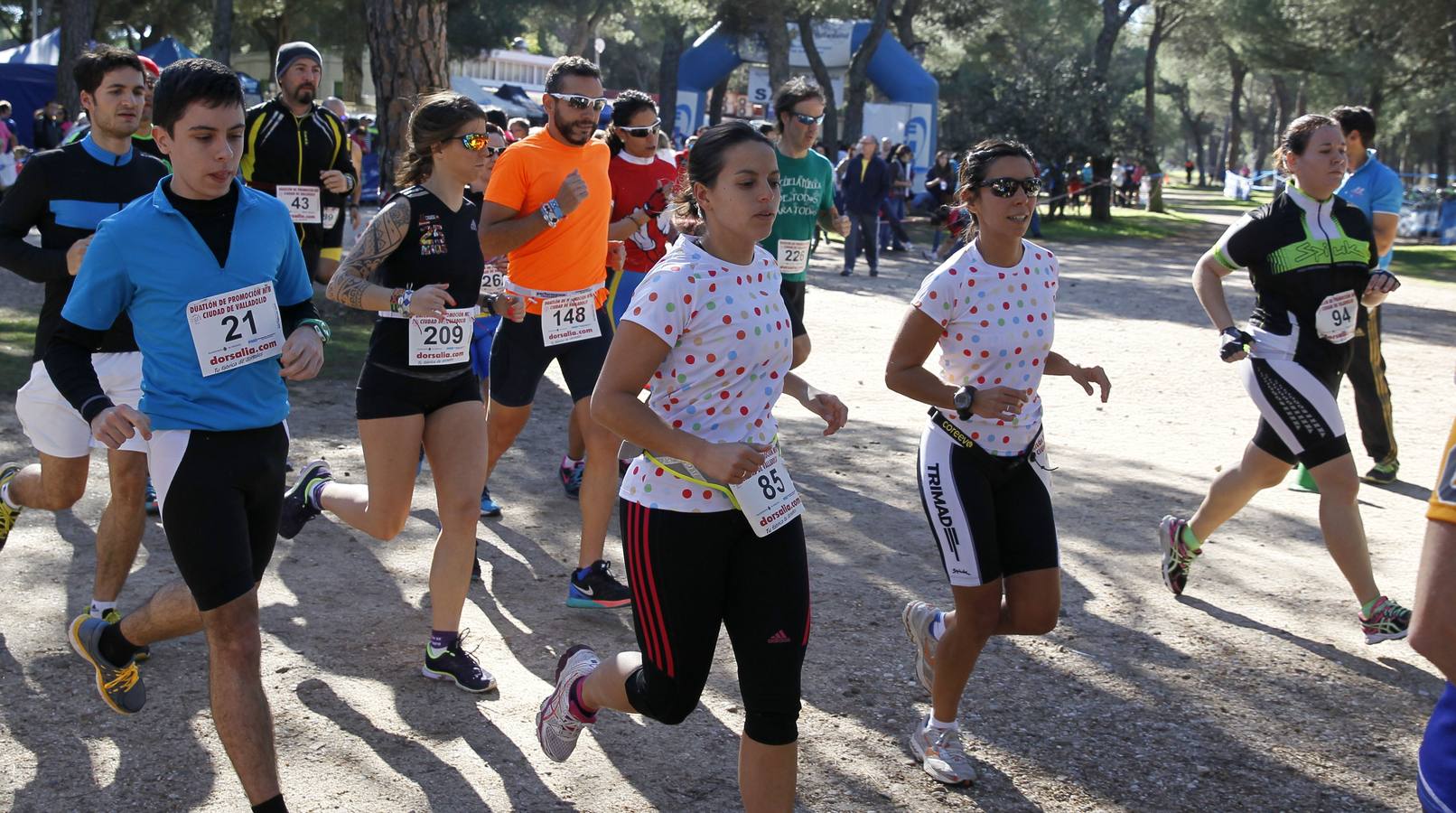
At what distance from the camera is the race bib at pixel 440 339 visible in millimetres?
4473

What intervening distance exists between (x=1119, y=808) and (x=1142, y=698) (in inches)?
35.1

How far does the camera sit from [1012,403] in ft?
12.3

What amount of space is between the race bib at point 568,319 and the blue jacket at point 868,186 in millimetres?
14118

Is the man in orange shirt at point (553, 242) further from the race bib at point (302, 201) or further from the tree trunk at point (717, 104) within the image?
the tree trunk at point (717, 104)

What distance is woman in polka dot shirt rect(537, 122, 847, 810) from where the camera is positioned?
3131 millimetres

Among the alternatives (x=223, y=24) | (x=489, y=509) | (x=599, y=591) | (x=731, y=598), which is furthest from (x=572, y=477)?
(x=223, y=24)

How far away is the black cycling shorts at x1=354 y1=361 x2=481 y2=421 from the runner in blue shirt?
0.98m

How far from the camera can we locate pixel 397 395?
4.51 meters

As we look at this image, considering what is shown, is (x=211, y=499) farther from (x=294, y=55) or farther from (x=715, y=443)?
(x=294, y=55)

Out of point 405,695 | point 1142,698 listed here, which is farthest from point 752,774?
point 1142,698

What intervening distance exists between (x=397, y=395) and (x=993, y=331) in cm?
203

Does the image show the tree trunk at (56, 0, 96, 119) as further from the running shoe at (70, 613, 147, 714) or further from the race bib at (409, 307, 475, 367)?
the running shoe at (70, 613, 147, 714)

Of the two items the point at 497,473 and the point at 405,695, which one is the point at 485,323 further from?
the point at 405,695

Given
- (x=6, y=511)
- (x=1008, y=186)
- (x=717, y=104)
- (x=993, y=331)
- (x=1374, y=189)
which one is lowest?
(x=6, y=511)
